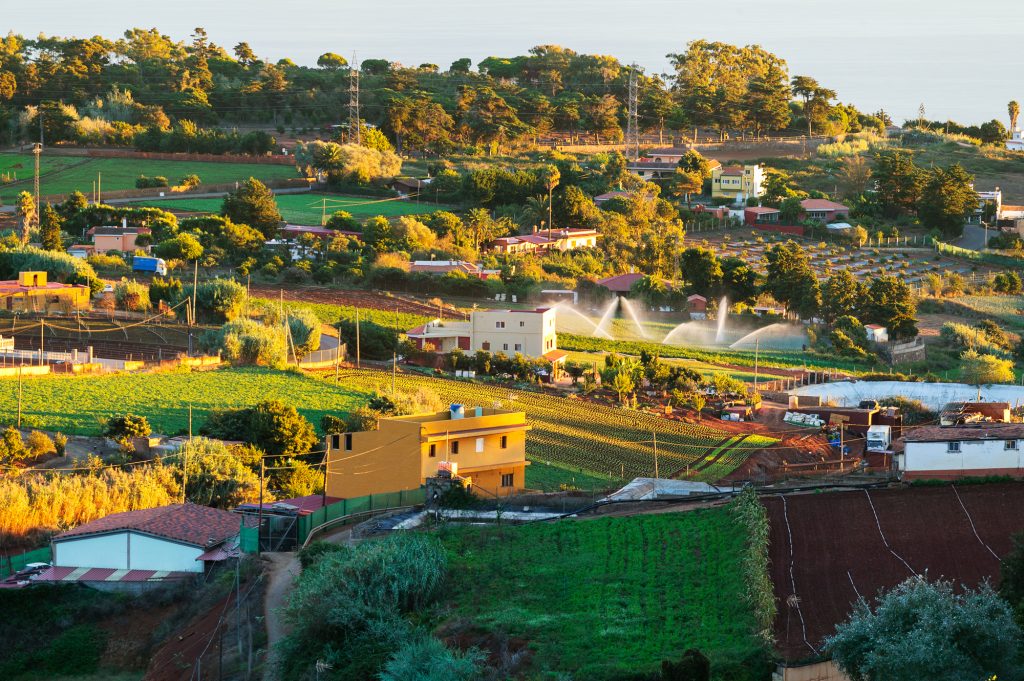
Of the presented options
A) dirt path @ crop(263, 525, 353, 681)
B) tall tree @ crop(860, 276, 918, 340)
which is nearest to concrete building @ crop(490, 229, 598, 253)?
tall tree @ crop(860, 276, 918, 340)

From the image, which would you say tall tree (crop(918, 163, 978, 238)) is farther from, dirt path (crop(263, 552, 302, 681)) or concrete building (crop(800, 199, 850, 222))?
dirt path (crop(263, 552, 302, 681))

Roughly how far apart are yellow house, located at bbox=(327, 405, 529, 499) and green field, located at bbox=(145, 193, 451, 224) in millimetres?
37369

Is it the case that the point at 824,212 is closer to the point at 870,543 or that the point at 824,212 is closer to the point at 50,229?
the point at 50,229

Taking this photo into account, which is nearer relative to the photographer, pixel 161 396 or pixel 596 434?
pixel 596 434

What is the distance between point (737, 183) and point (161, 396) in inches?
1858

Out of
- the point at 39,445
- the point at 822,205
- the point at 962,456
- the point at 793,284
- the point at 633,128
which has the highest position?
the point at 633,128

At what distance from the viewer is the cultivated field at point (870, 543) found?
22.5 meters

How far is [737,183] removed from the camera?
277ft

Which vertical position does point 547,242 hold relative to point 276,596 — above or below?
above

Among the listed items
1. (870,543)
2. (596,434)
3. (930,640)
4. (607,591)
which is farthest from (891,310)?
(930,640)

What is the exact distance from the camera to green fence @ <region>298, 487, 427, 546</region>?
2967 centimetres

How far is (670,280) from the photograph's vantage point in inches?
2650

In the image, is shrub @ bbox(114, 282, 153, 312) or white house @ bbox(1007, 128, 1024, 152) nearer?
shrub @ bbox(114, 282, 153, 312)

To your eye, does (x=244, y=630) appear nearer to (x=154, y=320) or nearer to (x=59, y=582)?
(x=59, y=582)
